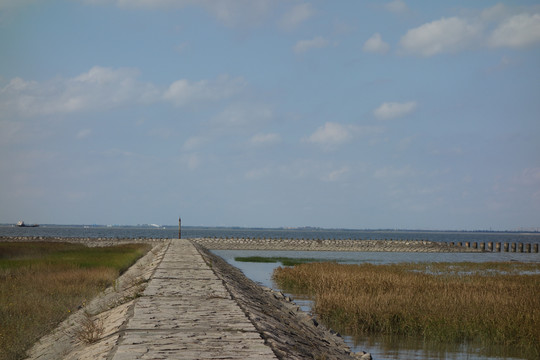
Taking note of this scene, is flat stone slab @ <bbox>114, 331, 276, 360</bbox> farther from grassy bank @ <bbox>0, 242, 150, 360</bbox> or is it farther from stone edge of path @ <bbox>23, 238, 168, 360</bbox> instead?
grassy bank @ <bbox>0, 242, 150, 360</bbox>

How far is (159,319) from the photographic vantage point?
350 inches

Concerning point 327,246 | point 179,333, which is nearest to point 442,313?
point 179,333

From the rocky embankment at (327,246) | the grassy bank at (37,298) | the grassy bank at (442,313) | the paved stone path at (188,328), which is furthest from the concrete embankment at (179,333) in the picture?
the rocky embankment at (327,246)

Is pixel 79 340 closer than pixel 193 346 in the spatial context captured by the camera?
No

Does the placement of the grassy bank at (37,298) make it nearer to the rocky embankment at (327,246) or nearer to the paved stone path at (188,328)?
the paved stone path at (188,328)

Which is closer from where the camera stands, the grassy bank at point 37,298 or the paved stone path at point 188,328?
the paved stone path at point 188,328

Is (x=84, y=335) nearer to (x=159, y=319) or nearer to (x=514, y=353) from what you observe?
(x=159, y=319)

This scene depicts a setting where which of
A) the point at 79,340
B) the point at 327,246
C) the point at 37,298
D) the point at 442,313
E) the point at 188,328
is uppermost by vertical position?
the point at 188,328

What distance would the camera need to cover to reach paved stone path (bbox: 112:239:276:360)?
680 cm

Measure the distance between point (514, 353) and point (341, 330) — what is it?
4.34 metres

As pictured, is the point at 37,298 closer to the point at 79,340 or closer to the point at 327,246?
the point at 79,340

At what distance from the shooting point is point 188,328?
818 centimetres

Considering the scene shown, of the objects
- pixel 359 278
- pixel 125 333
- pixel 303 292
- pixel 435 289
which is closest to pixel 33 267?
pixel 303 292

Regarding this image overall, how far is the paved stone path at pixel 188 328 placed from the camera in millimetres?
6797
